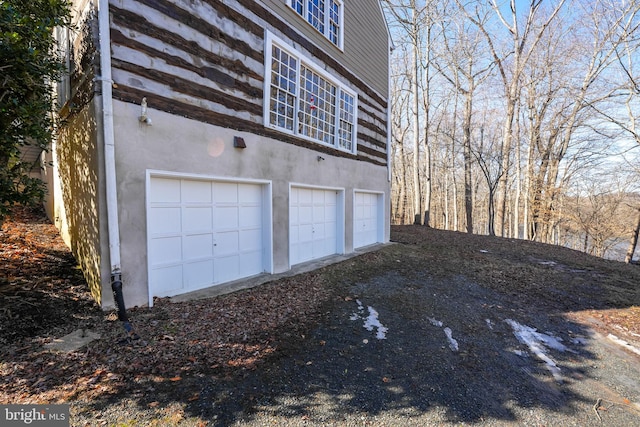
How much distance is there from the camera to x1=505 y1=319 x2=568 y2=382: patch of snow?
3625 millimetres

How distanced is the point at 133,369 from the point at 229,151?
12.5 ft

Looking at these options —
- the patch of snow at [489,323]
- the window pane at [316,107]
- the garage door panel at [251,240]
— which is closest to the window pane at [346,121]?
the window pane at [316,107]

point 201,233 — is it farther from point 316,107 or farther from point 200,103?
A: point 316,107

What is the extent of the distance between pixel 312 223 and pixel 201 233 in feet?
11.1

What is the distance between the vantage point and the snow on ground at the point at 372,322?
13.7 ft

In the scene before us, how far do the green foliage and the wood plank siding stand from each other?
85cm

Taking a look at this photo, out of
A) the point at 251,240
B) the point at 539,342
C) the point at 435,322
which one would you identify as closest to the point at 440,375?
the point at 435,322

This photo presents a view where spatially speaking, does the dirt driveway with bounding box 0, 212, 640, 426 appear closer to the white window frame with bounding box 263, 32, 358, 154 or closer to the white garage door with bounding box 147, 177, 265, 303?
the white garage door with bounding box 147, 177, 265, 303

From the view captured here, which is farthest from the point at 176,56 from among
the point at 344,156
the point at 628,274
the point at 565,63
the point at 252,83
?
the point at 565,63

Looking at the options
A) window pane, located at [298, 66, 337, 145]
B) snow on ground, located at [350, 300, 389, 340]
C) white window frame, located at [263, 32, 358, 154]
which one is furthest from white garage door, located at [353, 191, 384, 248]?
snow on ground, located at [350, 300, 389, 340]

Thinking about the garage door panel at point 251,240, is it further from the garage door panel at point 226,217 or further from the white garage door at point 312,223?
the white garage door at point 312,223

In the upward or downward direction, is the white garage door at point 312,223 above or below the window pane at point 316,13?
below

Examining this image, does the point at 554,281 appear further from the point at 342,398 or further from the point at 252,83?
the point at 252,83

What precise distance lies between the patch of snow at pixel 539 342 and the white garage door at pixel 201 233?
4812 millimetres
